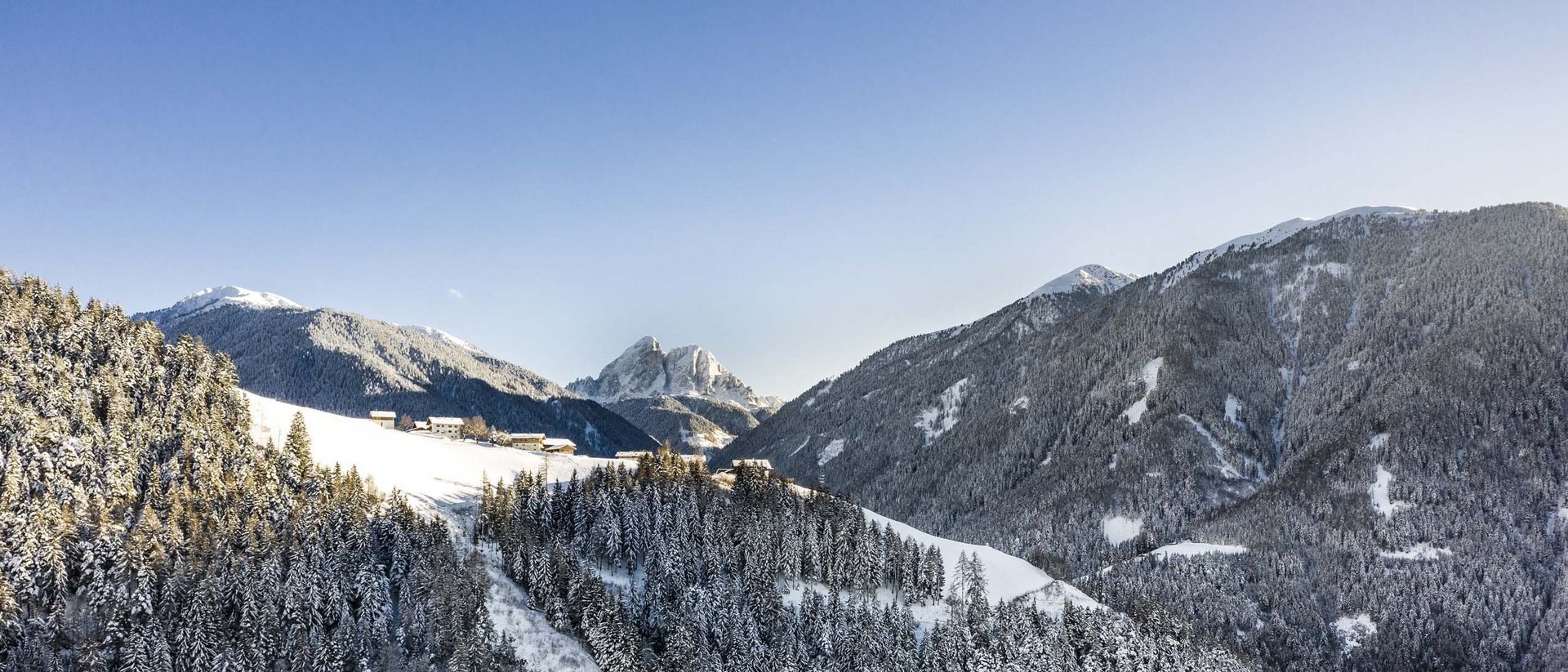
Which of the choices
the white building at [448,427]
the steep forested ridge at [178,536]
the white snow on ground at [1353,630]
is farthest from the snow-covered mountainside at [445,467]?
the white snow on ground at [1353,630]

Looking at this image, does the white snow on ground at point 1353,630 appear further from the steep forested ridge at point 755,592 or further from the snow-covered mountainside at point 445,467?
the snow-covered mountainside at point 445,467

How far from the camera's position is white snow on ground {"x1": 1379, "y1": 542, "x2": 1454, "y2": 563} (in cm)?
17925

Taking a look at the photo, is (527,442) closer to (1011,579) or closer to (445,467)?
(445,467)

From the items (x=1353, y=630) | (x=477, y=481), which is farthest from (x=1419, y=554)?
(x=477, y=481)

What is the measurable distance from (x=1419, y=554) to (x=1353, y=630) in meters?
33.2

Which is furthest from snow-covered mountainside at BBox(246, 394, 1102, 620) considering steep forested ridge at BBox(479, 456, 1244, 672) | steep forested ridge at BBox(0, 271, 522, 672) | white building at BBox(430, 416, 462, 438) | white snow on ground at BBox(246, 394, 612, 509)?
white building at BBox(430, 416, 462, 438)

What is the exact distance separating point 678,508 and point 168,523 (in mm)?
67847

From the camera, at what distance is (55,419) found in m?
94.5

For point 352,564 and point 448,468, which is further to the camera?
point 448,468

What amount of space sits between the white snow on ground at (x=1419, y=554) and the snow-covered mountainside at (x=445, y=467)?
9552cm

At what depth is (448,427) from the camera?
622ft

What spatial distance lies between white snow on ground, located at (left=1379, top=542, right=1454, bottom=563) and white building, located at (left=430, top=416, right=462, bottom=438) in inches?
8399

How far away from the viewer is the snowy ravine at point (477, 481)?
101688 millimetres

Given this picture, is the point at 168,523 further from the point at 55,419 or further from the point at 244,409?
the point at 244,409
